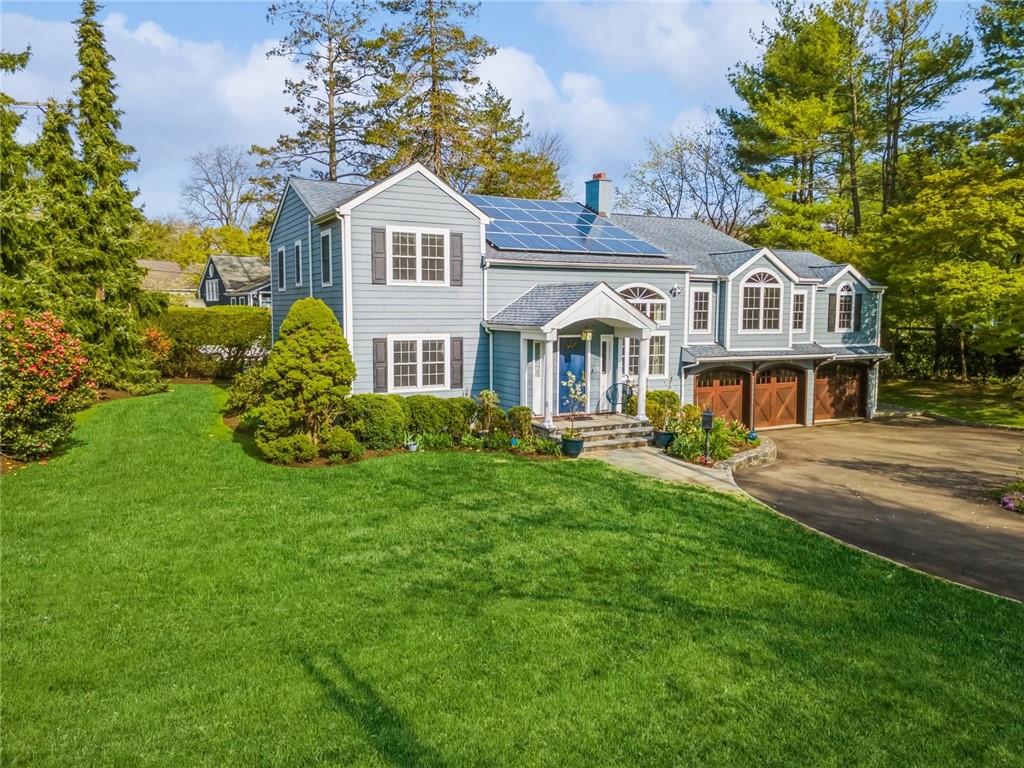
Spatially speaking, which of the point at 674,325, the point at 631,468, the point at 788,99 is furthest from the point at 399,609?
the point at 788,99

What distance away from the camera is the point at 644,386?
60.6ft

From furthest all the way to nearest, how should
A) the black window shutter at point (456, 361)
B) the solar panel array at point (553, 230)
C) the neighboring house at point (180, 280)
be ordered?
the neighboring house at point (180, 280) → the solar panel array at point (553, 230) → the black window shutter at point (456, 361)

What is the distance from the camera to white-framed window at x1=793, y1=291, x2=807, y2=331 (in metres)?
23.1

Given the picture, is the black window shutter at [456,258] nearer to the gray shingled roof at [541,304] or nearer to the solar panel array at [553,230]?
the solar panel array at [553,230]

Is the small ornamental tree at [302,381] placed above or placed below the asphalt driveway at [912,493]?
above

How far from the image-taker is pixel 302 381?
13.7 meters

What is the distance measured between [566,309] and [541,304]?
1099 mm

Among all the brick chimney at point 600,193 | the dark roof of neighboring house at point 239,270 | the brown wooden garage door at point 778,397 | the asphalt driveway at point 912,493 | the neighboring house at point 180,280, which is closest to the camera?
the asphalt driveway at point 912,493

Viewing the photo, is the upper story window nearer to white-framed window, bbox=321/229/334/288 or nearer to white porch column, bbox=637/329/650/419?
white porch column, bbox=637/329/650/419

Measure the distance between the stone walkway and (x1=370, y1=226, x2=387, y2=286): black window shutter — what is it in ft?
21.1

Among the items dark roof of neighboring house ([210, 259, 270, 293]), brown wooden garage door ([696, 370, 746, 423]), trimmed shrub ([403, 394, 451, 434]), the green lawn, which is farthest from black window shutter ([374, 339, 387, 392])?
dark roof of neighboring house ([210, 259, 270, 293])

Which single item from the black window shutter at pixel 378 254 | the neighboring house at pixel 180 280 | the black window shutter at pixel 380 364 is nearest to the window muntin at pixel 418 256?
the black window shutter at pixel 378 254

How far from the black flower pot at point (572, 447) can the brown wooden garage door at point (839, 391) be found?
12004 millimetres

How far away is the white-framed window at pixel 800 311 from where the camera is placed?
2314 cm
